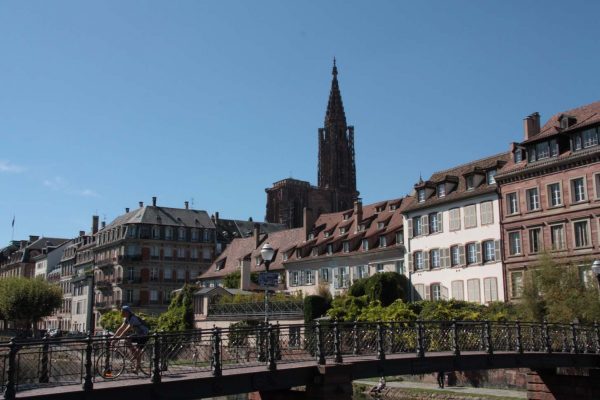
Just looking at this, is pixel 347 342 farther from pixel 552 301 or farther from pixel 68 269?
pixel 68 269

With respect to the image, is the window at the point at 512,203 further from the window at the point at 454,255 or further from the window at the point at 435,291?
the window at the point at 435,291

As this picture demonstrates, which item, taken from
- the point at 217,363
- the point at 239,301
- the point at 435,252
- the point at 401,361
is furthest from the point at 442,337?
the point at 239,301

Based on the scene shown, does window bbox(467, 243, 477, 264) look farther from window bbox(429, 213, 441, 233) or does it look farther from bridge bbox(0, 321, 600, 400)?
bridge bbox(0, 321, 600, 400)

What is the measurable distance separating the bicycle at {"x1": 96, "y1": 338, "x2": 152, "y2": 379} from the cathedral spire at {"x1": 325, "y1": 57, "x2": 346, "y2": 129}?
119m

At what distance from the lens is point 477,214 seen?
46656mm

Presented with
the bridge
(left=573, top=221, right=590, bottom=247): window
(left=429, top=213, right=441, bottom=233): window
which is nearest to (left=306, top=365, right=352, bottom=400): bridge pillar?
the bridge

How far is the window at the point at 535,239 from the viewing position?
139 feet

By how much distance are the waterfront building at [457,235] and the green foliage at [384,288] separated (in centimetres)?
153

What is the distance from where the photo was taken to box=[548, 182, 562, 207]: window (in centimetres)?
4156

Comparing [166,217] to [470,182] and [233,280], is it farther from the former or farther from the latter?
[470,182]

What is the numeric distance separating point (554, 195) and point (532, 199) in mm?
1574

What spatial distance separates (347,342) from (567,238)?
24466mm

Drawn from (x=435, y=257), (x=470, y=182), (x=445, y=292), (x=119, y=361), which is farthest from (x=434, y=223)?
(x=119, y=361)

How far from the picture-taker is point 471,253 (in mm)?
46875
